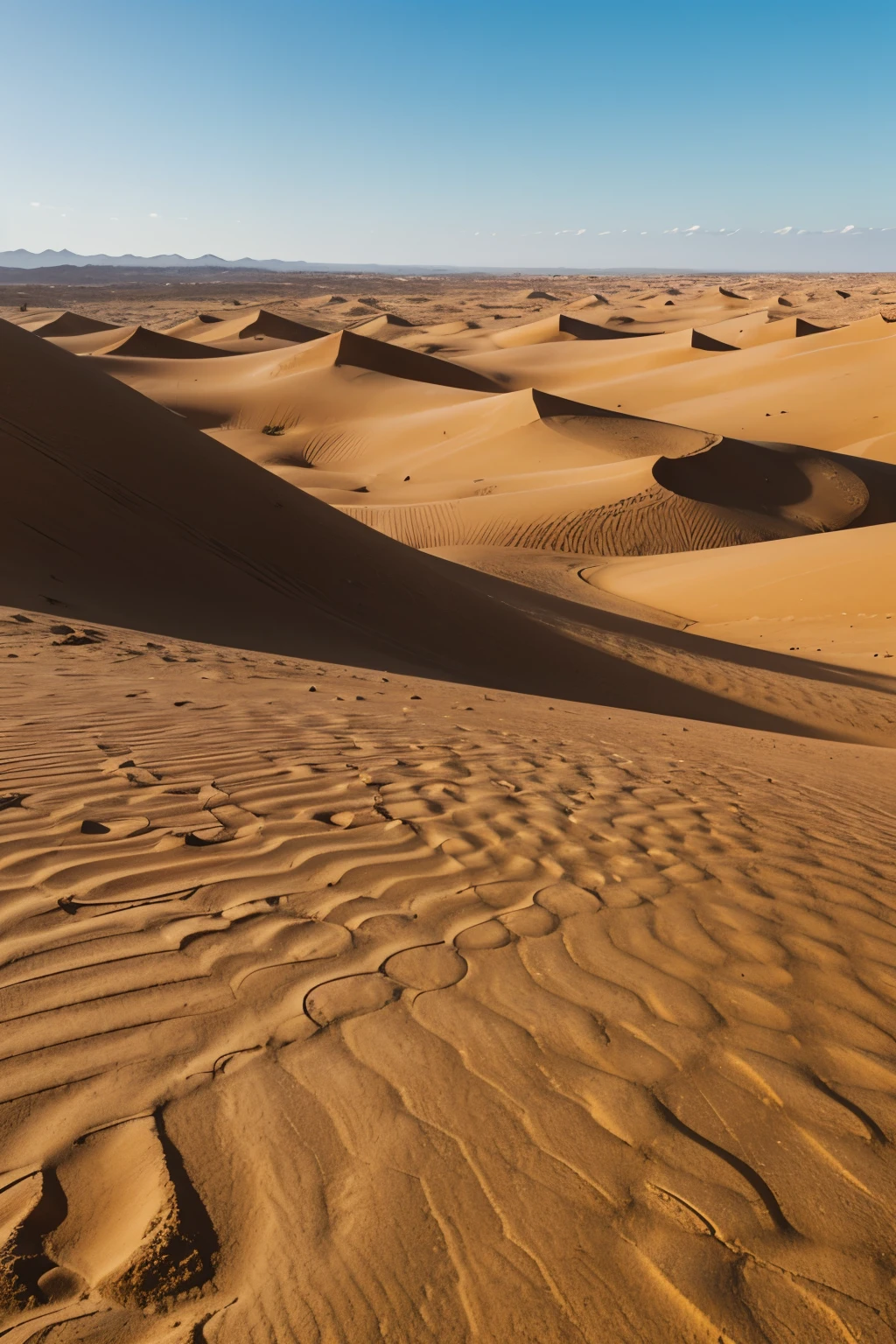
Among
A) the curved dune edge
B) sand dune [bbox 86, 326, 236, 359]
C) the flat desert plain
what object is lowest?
the curved dune edge

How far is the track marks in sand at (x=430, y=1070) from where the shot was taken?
156 centimetres

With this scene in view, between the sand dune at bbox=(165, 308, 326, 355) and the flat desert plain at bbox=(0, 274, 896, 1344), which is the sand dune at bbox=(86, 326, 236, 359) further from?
the flat desert plain at bbox=(0, 274, 896, 1344)

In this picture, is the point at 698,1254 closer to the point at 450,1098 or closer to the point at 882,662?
the point at 450,1098

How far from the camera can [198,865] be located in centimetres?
295

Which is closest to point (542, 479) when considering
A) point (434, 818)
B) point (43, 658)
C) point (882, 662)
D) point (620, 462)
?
point (620, 462)

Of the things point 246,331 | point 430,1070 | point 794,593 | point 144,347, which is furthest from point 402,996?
point 246,331

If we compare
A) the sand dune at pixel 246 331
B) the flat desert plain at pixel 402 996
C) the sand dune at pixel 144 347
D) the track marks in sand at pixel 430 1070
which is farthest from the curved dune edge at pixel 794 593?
the sand dune at pixel 246 331

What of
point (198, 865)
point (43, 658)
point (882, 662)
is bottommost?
point (882, 662)

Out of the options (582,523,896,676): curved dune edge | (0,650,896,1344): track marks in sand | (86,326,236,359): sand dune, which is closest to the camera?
(0,650,896,1344): track marks in sand

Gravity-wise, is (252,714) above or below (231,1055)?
below

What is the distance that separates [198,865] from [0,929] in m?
0.64

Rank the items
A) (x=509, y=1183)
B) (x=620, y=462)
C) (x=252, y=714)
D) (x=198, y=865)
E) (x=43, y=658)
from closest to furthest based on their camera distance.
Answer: (x=509, y=1183), (x=198, y=865), (x=252, y=714), (x=43, y=658), (x=620, y=462)

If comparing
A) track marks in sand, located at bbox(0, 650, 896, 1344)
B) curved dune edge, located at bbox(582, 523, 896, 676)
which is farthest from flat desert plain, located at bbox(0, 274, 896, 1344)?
curved dune edge, located at bbox(582, 523, 896, 676)

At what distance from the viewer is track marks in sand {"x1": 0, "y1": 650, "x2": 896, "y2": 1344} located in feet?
5.12
